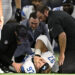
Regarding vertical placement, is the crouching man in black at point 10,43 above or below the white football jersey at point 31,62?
above

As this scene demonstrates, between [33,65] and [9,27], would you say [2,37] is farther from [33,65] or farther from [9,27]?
[33,65]

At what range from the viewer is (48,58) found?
2457 mm

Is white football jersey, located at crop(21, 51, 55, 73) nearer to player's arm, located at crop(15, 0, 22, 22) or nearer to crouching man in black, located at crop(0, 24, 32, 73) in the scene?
crouching man in black, located at crop(0, 24, 32, 73)

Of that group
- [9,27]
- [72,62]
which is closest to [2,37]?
[9,27]

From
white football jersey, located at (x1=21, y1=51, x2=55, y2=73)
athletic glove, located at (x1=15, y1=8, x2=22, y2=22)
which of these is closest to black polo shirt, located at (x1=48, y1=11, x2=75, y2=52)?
white football jersey, located at (x1=21, y1=51, x2=55, y2=73)

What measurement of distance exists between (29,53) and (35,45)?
0.54 feet

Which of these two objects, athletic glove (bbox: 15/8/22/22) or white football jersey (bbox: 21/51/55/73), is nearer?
white football jersey (bbox: 21/51/55/73)

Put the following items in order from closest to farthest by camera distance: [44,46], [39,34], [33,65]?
[33,65] < [44,46] < [39,34]

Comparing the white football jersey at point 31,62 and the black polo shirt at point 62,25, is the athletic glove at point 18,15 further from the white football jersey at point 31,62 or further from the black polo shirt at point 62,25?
the white football jersey at point 31,62

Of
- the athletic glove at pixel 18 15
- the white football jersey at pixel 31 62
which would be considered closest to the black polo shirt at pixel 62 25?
the white football jersey at pixel 31 62

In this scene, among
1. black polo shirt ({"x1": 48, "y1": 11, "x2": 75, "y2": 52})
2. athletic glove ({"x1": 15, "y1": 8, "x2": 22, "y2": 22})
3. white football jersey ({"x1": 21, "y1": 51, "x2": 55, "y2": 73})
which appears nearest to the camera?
white football jersey ({"x1": 21, "y1": 51, "x2": 55, "y2": 73})

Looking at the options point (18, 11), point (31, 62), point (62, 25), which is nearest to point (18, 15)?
point (18, 11)

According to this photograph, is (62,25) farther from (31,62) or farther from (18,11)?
(18,11)

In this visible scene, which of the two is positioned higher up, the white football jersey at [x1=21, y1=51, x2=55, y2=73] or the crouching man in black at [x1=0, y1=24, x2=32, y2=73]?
A: the crouching man in black at [x1=0, y1=24, x2=32, y2=73]
